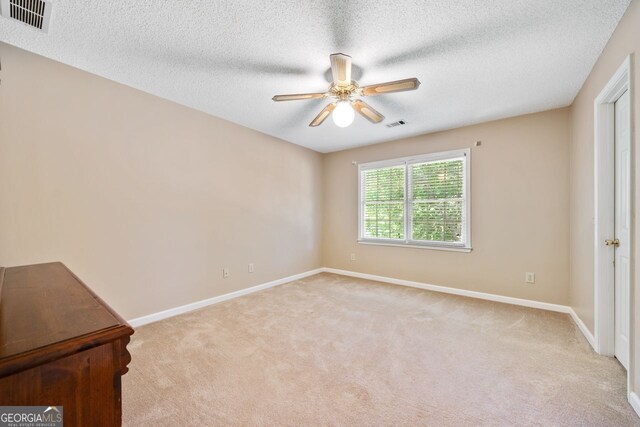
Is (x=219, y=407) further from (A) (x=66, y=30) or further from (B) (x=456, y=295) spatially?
(B) (x=456, y=295)

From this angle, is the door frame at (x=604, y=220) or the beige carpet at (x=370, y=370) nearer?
the beige carpet at (x=370, y=370)

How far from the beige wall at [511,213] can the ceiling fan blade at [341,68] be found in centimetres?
249

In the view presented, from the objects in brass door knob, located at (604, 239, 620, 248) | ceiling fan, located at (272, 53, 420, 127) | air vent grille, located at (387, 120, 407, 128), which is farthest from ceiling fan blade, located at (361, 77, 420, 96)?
brass door knob, located at (604, 239, 620, 248)

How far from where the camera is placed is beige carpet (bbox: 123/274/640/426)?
61.1 inches

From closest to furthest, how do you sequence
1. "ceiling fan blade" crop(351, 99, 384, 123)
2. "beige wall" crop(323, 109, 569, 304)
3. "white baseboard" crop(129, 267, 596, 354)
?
"ceiling fan blade" crop(351, 99, 384, 123) → "white baseboard" crop(129, 267, 596, 354) → "beige wall" crop(323, 109, 569, 304)

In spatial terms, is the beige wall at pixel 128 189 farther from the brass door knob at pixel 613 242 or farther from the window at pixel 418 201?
the brass door knob at pixel 613 242

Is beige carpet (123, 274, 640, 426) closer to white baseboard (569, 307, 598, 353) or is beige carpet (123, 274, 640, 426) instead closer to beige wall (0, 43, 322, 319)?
white baseboard (569, 307, 598, 353)

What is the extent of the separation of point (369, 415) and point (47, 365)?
1525 mm

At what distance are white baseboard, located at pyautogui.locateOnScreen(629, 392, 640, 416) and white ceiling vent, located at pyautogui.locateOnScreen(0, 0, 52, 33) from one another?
4.20 metres

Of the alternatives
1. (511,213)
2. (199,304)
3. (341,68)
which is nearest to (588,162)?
(511,213)

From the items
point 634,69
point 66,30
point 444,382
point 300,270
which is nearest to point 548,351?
point 444,382

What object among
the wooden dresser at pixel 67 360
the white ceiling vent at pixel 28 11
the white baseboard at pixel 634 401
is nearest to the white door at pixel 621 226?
the white baseboard at pixel 634 401

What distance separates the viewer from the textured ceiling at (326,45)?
1.69 meters

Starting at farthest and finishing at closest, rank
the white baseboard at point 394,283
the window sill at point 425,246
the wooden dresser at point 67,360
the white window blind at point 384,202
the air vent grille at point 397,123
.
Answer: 1. the white window blind at point 384,202
2. the window sill at point 425,246
3. the air vent grille at point 397,123
4. the white baseboard at point 394,283
5. the wooden dresser at point 67,360
